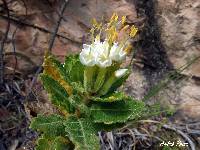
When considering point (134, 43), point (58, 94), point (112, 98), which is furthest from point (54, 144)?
point (134, 43)

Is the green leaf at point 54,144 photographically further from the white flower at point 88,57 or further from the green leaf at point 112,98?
the white flower at point 88,57

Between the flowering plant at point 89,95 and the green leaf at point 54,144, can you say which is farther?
the green leaf at point 54,144

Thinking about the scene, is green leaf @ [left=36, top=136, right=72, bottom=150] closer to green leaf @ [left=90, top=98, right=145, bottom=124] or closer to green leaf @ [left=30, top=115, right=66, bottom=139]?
green leaf @ [left=30, top=115, right=66, bottom=139]

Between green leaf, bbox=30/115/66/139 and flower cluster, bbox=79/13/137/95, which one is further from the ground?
flower cluster, bbox=79/13/137/95

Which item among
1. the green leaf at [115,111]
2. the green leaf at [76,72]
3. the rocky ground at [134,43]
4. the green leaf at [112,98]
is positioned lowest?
the green leaf at [115,111]

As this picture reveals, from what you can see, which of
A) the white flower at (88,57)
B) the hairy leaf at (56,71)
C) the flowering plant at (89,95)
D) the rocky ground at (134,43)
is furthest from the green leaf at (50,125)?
the rocky ground at (134,43)

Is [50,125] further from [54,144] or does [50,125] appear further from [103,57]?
[103,57]

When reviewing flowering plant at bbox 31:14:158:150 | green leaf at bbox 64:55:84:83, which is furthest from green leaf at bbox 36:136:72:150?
green leaf at bbox 64:55:84:83
